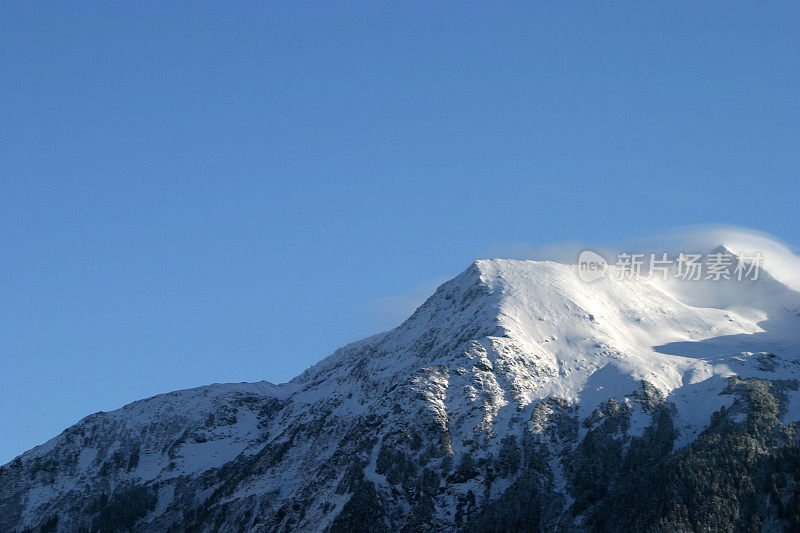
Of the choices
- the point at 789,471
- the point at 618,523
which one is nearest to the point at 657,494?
the point at 618,523

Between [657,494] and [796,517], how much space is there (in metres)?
24.0

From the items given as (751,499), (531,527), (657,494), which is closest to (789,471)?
(751,499)

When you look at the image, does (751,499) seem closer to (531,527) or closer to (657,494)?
(657,494)

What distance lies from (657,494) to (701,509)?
894cm

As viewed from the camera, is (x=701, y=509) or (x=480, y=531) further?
(x=480, y=531)

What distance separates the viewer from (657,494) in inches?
7461

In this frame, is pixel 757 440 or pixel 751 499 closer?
pixel 751 499

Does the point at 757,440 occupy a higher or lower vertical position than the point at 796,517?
higher

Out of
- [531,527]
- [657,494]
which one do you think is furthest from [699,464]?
[531,527]

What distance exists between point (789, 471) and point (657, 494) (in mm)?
24028

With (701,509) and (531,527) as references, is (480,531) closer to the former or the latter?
(531,527)

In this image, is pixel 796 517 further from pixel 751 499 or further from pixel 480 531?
pixel 480 531

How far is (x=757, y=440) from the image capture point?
199875 mm

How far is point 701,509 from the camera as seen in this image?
183 metres
